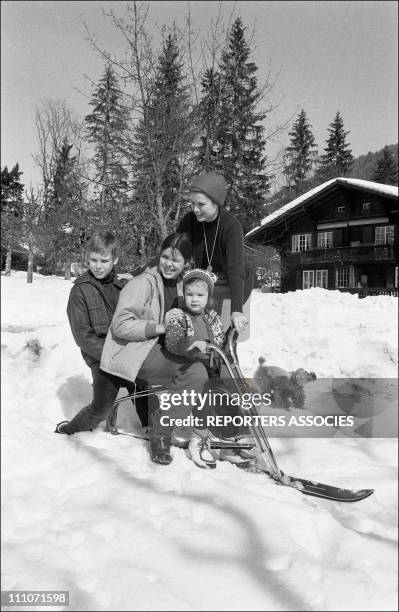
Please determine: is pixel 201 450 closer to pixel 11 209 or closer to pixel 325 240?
pixel 11 209

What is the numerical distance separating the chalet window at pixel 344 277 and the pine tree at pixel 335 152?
43.7 feet

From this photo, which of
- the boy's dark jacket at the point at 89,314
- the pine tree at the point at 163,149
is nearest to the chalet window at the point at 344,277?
the pine tree at the point at 163,149

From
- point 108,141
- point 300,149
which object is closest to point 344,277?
point 300,149

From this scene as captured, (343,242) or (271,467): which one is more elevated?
(343,242)

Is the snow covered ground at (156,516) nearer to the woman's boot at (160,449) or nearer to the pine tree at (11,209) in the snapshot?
the woman's boot at (160,449)

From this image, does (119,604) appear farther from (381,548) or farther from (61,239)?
(61,239)

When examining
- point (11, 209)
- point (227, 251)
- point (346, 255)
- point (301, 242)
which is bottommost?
point (227, 251)

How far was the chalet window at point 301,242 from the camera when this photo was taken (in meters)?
18.8

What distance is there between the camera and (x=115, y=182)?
11.4 ft

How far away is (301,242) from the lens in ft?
62.3

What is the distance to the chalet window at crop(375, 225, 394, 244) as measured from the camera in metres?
17.0

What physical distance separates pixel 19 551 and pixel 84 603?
0.32 metres

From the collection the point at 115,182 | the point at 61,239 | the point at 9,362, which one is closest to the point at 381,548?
the point at 9,362

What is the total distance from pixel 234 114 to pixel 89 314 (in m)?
3.05
